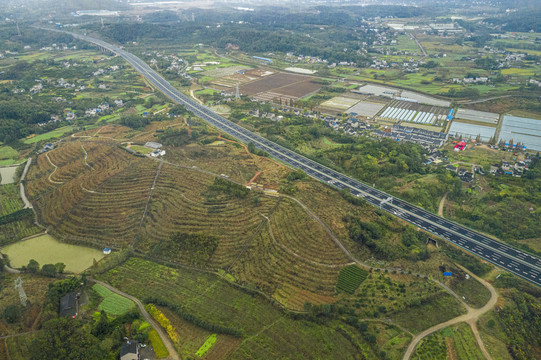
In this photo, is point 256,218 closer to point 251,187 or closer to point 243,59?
point 251,187

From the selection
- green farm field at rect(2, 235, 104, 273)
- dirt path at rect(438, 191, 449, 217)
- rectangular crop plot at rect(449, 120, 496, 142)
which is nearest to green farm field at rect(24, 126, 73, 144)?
green farm field at rect(2, 235, 104, 273)

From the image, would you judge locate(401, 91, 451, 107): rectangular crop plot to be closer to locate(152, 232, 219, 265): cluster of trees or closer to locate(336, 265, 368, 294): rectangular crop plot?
locate(336, 265, 368, 294): rectangular crop plot

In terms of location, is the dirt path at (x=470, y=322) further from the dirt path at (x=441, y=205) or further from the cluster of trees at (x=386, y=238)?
the dirt path at (x=441, y=205)

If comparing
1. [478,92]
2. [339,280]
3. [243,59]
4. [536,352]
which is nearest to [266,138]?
[339,280]

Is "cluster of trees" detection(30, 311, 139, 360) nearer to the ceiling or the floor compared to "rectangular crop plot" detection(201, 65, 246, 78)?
nearer to the floor

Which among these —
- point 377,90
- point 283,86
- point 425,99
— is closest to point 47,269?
point 283,86

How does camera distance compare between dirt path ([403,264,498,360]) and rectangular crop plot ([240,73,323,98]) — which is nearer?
dirt path ([403,264,498,360])
